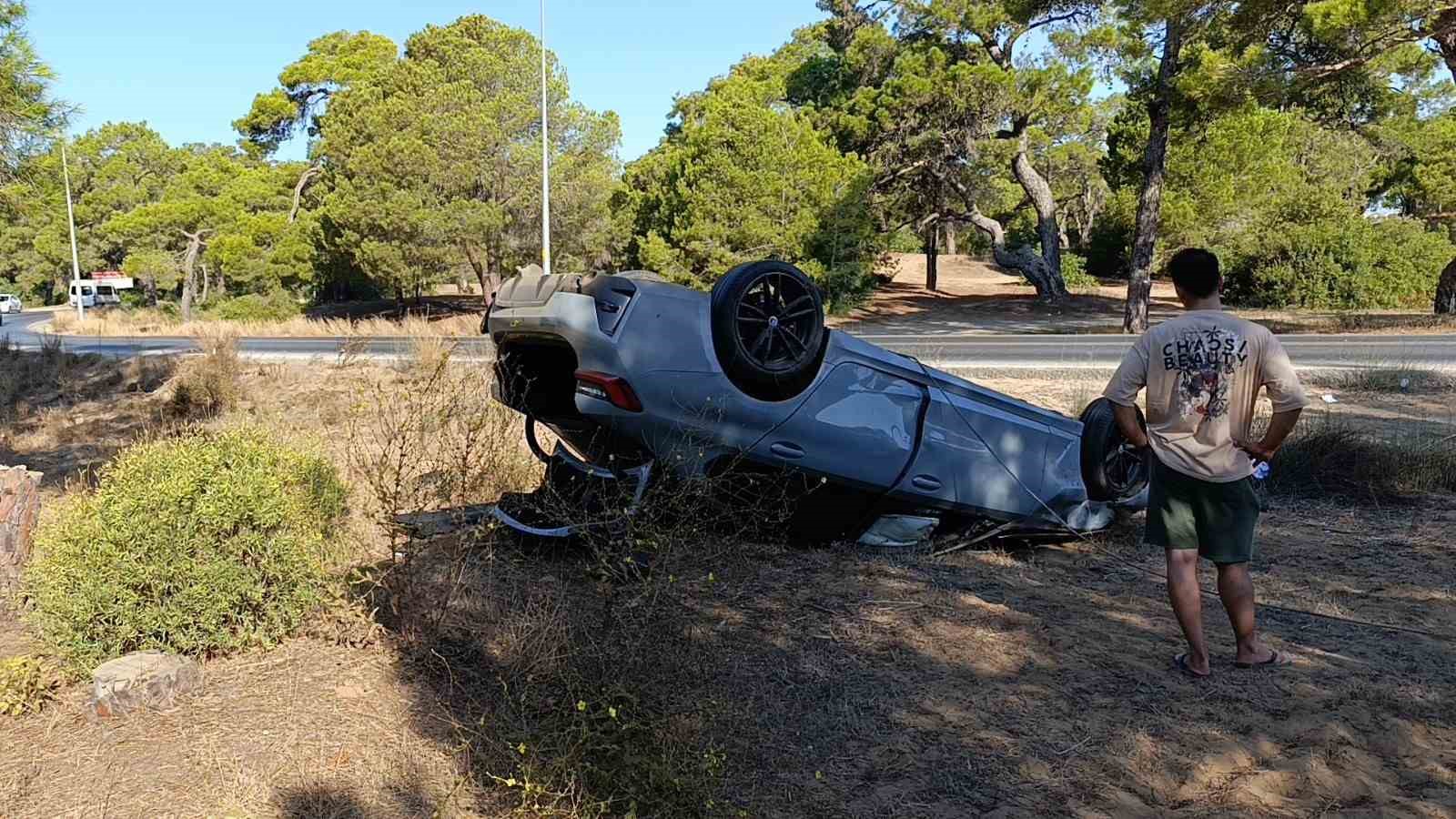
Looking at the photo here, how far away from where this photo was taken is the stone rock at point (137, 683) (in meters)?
3.50

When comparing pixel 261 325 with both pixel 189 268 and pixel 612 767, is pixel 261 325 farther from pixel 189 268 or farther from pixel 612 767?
pixel 612 767

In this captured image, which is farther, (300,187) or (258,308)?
(300,187)

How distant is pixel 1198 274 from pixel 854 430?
5.79 feet

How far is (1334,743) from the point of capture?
10.8 feet

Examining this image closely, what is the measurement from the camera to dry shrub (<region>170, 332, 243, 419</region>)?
11.8 m

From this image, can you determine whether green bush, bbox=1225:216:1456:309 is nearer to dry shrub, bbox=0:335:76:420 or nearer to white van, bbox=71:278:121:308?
A: dry shrub, bbox=0:335:76:420

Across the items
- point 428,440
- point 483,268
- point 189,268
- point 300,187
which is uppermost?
point 300,187

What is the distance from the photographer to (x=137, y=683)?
3.52m

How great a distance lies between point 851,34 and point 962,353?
24410 millimetres

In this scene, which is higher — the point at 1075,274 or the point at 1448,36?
the point at 1448,36

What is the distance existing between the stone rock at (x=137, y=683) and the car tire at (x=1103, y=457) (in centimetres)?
467

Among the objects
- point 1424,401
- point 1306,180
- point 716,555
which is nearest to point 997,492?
point 716,555

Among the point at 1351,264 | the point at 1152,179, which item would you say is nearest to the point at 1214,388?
the point at 1152,179

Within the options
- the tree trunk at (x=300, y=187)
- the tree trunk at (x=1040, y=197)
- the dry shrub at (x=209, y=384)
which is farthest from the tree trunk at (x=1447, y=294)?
the tree trunk at (x=300, y=187)
